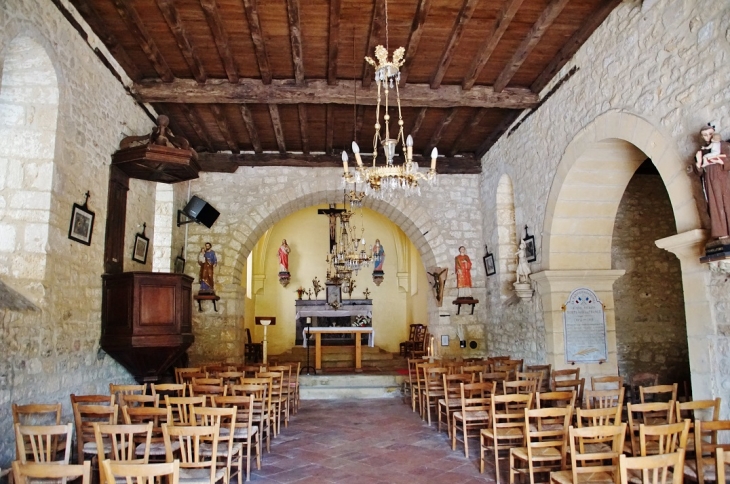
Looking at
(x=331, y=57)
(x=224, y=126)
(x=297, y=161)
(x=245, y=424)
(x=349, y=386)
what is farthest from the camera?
(x=297, y=161)

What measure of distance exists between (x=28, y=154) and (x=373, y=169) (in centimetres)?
329

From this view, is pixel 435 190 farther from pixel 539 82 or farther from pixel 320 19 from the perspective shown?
pixel 320 19

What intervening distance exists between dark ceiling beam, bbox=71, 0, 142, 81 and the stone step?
5.63m

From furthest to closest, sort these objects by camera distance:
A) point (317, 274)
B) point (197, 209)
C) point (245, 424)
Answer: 1. point (317, 274)
2. point (197, 209)
3. point (245, 424)

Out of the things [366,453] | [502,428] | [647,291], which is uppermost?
[647,291]

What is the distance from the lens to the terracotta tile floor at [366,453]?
4.72 metres

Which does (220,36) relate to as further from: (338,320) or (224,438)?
(338,320)

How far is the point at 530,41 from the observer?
6.19 metres

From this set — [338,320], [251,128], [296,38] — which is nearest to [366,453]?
[296,38]

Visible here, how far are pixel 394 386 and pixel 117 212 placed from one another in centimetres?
542

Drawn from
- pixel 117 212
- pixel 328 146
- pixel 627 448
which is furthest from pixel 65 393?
pixel 328 146

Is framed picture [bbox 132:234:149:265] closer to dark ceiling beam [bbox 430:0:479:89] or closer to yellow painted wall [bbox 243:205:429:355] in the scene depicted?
dark ceiling beam [bbox 430:0:479:89]

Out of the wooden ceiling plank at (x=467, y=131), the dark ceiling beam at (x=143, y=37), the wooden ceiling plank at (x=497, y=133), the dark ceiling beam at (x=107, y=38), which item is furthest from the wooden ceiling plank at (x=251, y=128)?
the wooden ceiling plank at (x=497, y=133)

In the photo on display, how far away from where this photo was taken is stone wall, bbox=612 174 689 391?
900 cm
